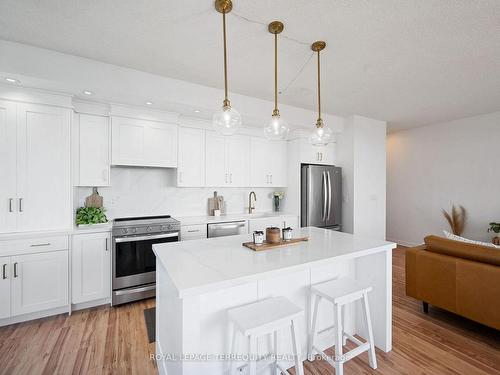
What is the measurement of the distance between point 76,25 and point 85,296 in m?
2.70

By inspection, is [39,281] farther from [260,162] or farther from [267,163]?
[267,163]

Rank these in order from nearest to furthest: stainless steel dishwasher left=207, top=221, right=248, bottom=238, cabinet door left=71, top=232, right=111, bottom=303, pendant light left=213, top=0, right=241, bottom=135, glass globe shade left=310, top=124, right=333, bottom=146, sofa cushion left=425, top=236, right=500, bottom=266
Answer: pendant light left=213, top=0, right=241, bottom=135
sofa cushion left=425, top=236, right=500, bottom=266
glass globe shade left=310, top=124, right=333, bottom=146
cabinet door left=71, top=232, right=111, bottom=303
stainless steel dishwasher left=207, top=221, right=248, bottom=238

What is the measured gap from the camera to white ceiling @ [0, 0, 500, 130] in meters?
1.79

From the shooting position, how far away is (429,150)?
515 cm

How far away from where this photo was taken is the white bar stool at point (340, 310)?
5.38 feet

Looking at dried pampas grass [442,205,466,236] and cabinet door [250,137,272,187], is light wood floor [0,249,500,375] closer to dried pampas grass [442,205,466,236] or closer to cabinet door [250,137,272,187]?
cabinet door [250,137,272,187]

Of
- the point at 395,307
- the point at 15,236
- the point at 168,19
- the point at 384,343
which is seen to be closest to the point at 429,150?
the point at 395,307

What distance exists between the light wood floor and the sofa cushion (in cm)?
72

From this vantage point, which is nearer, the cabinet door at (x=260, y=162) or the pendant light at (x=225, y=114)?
the pendant light at (x=225, y=114)

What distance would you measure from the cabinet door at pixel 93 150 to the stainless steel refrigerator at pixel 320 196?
2990 millimetres

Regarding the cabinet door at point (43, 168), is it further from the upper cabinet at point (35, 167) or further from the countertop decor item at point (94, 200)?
the countertop decor item at point (94, 200)

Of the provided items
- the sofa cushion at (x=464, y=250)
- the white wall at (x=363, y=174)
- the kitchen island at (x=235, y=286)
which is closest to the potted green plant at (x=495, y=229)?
the white wall at (x=363, y=174)

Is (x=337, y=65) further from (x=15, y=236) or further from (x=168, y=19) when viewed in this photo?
(x=15, y=236)

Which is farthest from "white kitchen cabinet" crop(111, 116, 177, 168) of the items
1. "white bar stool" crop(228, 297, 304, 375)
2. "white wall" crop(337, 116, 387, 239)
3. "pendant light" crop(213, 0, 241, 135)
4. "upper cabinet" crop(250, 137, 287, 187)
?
"white wall" crop(337, 116, 387, 239)
